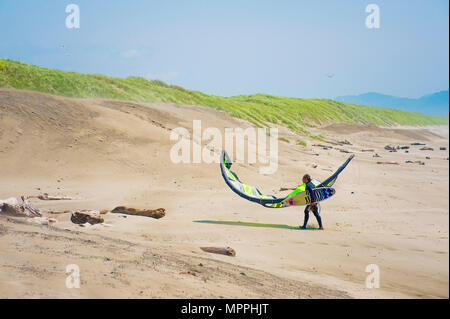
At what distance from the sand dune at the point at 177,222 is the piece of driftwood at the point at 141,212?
218 mm

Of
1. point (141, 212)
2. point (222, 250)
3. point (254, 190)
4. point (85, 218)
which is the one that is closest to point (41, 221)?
point (85, 218)

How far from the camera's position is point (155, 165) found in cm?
1354

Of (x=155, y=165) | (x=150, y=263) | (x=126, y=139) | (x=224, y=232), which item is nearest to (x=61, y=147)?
(x=126, y=139)

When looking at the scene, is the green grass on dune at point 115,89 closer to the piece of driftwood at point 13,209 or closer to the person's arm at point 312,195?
the piece of driftwood at point 13,209

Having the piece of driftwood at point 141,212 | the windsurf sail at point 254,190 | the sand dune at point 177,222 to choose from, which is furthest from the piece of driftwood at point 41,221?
the windsurf sail at point 254,190

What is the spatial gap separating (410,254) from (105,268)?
12.4ft

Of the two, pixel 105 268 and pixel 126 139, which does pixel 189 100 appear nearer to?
pixel 126 139

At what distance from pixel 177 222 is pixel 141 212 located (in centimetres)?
94

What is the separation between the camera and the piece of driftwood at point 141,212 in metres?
8.85

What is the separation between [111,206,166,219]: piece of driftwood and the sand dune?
22 centimetres

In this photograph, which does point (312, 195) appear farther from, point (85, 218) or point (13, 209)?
point (13, 209)

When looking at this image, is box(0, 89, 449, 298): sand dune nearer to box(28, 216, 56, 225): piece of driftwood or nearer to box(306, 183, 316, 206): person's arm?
box(28, 216, 56, 225): piece of driftwood

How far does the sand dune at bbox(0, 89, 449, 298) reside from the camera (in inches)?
178

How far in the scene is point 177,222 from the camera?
8406mm
